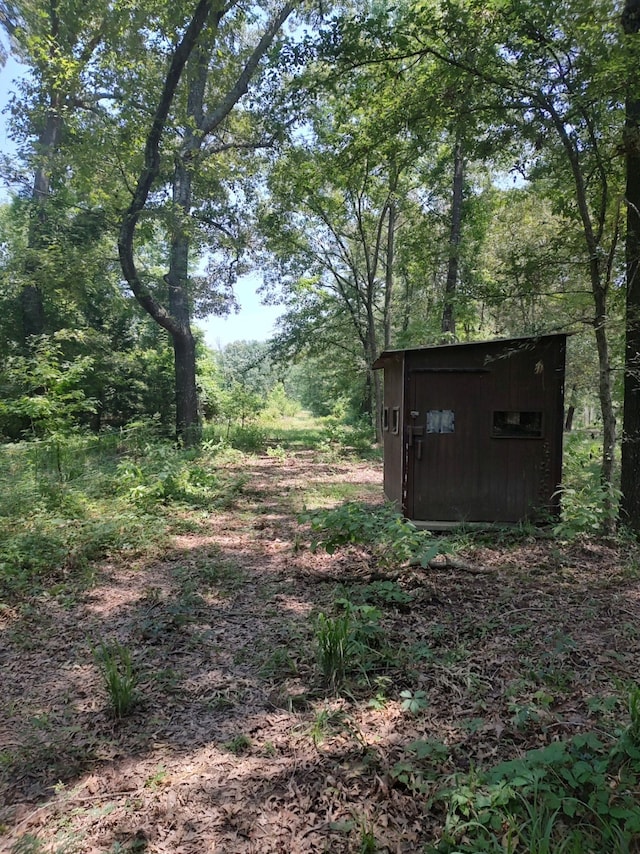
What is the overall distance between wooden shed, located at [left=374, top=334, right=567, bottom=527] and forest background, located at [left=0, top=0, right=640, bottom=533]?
0.57m

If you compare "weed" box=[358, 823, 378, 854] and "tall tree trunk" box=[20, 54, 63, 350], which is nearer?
"weed" box=[358, 823, 378, 854]

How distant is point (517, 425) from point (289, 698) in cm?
440

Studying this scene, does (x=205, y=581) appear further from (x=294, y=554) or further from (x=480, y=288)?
(x=480, y=288)

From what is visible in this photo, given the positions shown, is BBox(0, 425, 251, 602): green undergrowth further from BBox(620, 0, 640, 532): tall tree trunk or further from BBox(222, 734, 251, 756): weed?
BBox(620, 0, 640, 532): tall tree trunk

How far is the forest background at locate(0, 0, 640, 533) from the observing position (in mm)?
5359

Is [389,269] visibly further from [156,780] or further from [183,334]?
[156,780]

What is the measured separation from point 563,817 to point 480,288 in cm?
544

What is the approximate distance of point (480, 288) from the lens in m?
6.11

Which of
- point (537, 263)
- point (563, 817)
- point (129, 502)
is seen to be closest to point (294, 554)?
point (129, 502)

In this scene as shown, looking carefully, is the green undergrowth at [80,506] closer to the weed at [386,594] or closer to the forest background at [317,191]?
the forest background at [317,191]

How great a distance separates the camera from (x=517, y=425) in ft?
19.7

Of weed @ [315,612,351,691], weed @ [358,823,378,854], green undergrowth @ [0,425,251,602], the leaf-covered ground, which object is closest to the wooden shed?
the leaf-covered ground

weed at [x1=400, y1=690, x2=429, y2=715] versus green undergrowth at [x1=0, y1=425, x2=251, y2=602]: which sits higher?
green undergrowth at [x1=0, y1=425, x2=251, y2=602]

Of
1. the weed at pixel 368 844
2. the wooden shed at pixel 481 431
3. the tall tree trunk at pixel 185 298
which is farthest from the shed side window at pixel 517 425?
the tall tree trunk at pixel 185 298
